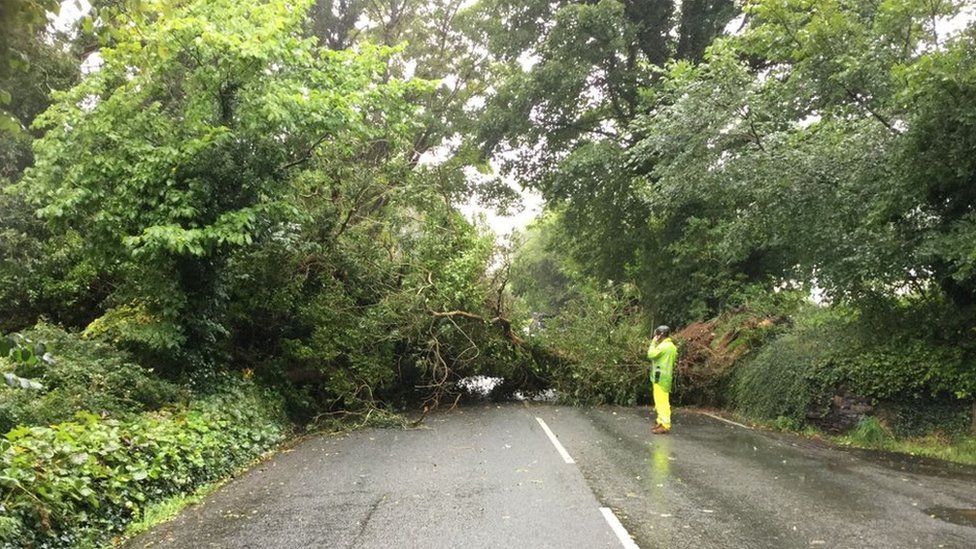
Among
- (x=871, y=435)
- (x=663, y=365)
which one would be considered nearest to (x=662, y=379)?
(x=663, y=365)

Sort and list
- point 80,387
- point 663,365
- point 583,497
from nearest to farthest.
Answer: point 583,497
point 80,387
point 663,365

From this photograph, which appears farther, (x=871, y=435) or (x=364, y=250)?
(x=364, y=250)

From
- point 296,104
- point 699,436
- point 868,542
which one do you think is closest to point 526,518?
point 868,542

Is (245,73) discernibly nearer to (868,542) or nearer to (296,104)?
(296,104)

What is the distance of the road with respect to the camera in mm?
5984

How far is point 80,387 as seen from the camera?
8797 millimetres

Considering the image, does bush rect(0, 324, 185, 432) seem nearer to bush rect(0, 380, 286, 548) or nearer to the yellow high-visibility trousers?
bush rect(0, 380, 286, 548)

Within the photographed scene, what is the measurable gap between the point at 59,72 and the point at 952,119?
19435 mm

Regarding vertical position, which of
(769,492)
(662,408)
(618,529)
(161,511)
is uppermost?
(662,408)

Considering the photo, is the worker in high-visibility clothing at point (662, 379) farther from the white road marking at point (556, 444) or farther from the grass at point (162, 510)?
the grass at point (162, 510)

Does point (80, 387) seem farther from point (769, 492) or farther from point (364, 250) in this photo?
point (769, 492)

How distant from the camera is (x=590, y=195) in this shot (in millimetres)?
23578

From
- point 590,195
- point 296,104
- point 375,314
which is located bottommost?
point 375,314

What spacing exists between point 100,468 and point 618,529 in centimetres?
493
